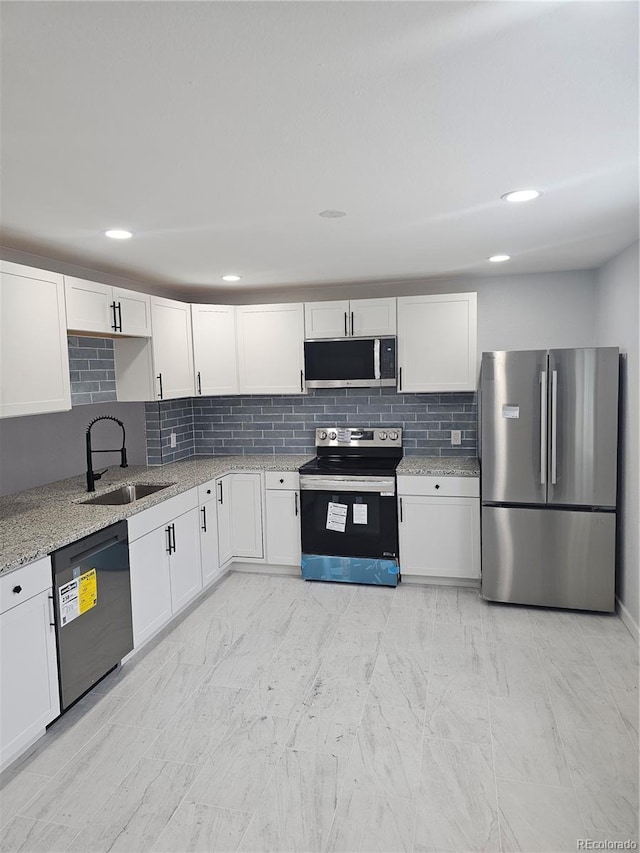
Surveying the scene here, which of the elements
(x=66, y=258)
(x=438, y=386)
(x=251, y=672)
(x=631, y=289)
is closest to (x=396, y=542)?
(x=438, y=386)

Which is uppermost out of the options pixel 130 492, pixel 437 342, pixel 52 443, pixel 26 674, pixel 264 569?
pixel 437 342

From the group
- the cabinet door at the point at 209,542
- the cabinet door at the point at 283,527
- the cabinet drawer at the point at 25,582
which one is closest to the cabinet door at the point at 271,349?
the cabinet door at the point at 283,527

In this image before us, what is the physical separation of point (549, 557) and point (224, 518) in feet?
7.67

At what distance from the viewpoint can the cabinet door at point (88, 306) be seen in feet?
9.98

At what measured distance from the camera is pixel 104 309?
3332 millimetres

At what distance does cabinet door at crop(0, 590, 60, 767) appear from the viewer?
220cm

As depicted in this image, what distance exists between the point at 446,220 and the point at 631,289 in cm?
140

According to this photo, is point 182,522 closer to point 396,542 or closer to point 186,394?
point 186,394

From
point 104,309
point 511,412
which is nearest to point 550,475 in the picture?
point 511,412

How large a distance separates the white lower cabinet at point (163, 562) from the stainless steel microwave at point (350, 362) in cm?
138

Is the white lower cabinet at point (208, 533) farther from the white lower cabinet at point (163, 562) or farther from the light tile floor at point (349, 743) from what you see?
the light tile floor at point (349, 743)

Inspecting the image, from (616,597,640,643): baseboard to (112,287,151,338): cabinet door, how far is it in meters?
3.54

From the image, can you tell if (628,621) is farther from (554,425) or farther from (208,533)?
(208,533)

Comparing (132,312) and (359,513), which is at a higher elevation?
(132,312)
